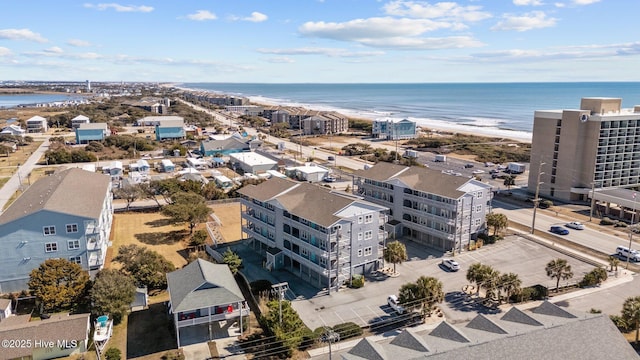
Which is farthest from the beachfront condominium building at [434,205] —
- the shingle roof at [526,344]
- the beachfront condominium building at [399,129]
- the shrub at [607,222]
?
the beachfront condominium building at [399,129]

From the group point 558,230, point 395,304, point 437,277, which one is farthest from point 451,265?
point 558,230

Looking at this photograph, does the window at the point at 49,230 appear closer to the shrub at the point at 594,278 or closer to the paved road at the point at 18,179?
the paved road at the point at 18,179

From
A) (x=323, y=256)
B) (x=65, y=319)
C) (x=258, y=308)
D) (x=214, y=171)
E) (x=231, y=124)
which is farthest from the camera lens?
(x=231, y=124)

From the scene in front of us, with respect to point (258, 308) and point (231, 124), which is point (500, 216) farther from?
point (231, 124)

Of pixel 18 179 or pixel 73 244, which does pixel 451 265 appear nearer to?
pixel 73 244

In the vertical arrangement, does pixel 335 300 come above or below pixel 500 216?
below

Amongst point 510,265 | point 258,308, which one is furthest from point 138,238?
point 510,265

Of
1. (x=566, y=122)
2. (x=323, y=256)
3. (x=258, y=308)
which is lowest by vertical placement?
(x=258, y=308)

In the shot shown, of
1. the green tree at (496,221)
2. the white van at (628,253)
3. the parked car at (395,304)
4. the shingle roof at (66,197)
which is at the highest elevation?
the shingle roof at (66,197)

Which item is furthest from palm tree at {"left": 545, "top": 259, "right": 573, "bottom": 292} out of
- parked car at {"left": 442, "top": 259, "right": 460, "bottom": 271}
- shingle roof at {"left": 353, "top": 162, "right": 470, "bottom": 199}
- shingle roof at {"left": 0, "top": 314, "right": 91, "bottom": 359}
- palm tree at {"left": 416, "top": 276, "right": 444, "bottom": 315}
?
shingle roof at {"left": 0, "top": 314, "right": 91, "bottom": 359}
